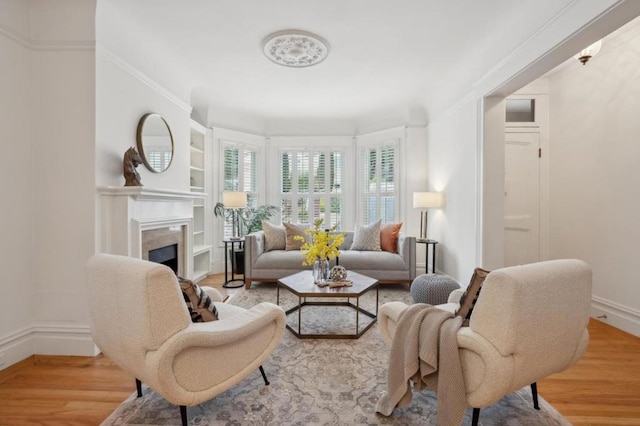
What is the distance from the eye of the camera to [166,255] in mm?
3537

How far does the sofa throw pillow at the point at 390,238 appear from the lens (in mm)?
4906

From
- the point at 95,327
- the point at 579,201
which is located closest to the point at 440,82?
the point at 579,201

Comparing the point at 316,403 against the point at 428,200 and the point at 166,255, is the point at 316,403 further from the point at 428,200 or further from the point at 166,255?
the point at 428,200

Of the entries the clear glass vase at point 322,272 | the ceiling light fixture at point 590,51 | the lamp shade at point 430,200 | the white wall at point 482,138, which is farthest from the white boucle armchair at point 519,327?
the lamp shade at point 430,200

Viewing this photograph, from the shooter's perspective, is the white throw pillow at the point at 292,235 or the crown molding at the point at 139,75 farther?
the white throw pillow at the point at 292,235

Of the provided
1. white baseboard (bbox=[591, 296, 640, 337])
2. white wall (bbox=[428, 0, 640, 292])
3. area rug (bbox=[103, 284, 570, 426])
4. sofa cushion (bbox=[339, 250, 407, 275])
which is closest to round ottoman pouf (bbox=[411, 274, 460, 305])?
white wall (bbox=[428, 0, 640, 292])

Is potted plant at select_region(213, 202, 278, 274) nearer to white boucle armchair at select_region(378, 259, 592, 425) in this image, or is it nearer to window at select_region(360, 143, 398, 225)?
window at select_region(360, 143, 398, 225)

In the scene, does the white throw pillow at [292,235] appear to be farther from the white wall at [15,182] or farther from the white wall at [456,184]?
the white wall at [15,182]

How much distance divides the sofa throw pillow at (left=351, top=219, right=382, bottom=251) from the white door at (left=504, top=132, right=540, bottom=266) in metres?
1.83

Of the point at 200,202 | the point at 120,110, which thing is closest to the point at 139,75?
the point at 120,110

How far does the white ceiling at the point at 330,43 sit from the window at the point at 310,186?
1317 mm

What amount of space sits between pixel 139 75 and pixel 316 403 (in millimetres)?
3411

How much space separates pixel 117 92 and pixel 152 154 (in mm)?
723

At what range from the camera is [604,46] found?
3250 mm
